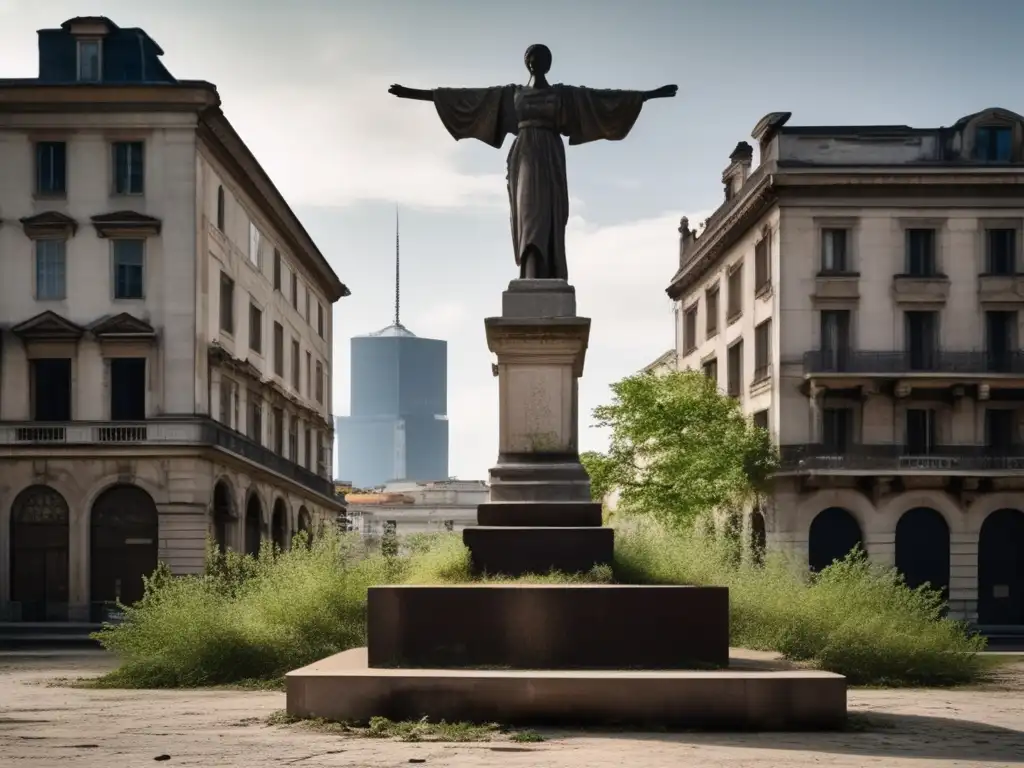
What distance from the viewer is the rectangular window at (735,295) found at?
190 ft

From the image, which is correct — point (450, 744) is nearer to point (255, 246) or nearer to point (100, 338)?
point (100, 338)

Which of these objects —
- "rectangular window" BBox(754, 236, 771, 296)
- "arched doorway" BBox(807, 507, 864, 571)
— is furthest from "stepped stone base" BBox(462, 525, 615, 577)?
"rectangular window" BBox(754, 236, 771, 296)

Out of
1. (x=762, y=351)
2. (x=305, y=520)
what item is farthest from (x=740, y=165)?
(x=305, y=520)

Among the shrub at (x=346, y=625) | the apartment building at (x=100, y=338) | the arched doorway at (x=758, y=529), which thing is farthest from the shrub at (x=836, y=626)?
the arched doorway at (x=758, y=529)

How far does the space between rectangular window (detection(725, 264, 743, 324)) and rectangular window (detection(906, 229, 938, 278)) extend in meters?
8.19

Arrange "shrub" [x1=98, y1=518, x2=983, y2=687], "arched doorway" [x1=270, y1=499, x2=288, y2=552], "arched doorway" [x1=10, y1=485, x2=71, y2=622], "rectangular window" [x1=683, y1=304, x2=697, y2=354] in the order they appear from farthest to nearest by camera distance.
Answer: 1. "rectangular window" [x1=683, y1=304, x2=697, y2=354]
2. "arched doorway" [x1=270, y1=499, x2=288, y2=552]
3. "arched doorway" [x1=10, y1=485, x2=71, y2=622]
4. "shrub" [x1=98, y1=518, x2=983, y2=687]

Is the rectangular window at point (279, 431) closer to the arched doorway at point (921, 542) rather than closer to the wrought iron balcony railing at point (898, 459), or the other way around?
the wrought iron balcony railing at point (898, 459)

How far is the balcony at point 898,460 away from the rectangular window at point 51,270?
81.0 ft

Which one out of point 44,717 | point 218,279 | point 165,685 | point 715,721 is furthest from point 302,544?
point 218,279

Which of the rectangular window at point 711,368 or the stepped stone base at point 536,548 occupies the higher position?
the rectangular window at point 711,368

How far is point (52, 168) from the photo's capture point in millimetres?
45906

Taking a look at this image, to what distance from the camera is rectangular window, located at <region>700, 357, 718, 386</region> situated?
205 feet

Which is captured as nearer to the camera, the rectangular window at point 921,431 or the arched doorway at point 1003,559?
the rectangular window at point 921,431

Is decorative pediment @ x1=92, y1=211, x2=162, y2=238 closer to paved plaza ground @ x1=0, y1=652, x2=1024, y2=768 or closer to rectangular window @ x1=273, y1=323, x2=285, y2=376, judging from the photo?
rectangular window @ x1=273, y1=323, x2=285, y2=376
